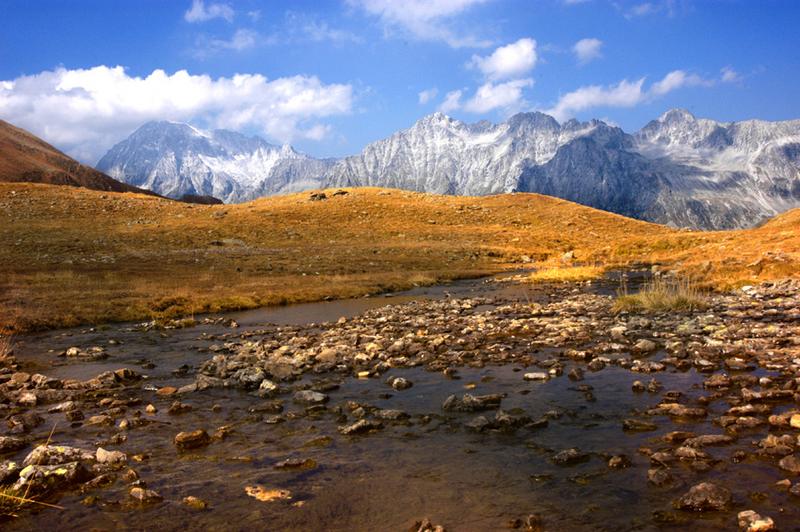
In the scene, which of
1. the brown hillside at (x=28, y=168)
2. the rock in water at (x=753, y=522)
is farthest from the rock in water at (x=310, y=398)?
the brown hillside at (x=28, y=168)

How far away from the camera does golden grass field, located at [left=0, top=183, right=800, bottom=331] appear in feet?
108

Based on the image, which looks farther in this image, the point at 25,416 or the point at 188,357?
the point at 188,357

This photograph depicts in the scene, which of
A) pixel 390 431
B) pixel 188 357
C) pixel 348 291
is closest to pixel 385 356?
pixel 390 431

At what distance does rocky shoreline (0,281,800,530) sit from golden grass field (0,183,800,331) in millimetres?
12437

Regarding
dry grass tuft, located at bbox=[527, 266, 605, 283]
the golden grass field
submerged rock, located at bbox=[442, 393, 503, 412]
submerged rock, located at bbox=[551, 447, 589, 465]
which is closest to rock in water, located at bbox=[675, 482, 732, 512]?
submerged rock, located at bbox=[551, 447, 589, 465]

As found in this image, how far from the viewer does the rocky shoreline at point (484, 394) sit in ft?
25.6

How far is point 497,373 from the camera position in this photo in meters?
13.7

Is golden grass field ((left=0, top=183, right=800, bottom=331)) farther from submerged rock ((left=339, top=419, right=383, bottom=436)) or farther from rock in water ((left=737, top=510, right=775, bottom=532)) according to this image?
rock in water ((left=737, top=510, right=775, bottom=532))

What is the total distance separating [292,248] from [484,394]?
5389 centimetres

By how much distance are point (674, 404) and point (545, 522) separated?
16.4ft

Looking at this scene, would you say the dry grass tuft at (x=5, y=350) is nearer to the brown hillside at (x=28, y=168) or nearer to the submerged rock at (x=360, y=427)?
the submerged rock at (x=360, y=427)

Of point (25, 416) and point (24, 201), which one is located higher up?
point (24, 201)

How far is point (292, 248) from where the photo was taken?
209ft

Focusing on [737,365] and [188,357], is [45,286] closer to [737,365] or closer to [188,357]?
[188,357]
